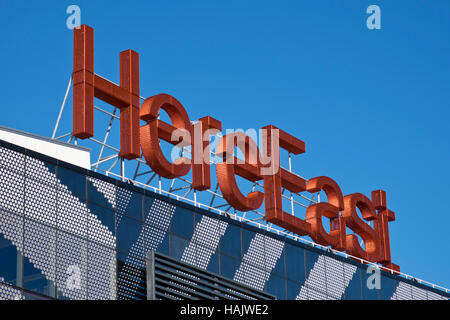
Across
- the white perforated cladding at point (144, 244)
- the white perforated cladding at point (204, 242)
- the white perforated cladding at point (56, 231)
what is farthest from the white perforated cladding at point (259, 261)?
the white perforated cladding at point (56, 231)

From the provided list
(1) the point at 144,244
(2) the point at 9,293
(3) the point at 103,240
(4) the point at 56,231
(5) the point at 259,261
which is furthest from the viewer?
(5) the point at 259,261

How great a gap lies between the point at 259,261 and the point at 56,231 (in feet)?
42.1

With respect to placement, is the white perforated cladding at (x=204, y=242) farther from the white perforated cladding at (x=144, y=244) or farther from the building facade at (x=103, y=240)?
the white perforated cladding at (x=144, y=244)

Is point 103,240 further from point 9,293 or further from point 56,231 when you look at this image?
point 9,293

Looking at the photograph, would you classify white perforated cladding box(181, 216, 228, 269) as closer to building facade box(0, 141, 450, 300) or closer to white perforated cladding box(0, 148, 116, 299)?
building facade box(0, 141, 450, 300)

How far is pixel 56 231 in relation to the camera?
41594mm

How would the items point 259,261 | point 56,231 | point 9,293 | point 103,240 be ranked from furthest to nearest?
1. point 259,261
2. point 103,240
3. point 56,231
4. point 9,293

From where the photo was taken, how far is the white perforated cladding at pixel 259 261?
165 ft

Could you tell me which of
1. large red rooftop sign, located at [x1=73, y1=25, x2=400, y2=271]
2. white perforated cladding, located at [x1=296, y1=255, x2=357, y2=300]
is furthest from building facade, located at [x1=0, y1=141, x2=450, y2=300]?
large red rooftop sign, located at [x1=73, y1=25, x2=400, y2=271]

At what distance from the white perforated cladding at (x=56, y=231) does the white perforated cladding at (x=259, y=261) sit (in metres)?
8.50

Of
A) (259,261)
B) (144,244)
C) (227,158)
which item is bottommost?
(144,244)

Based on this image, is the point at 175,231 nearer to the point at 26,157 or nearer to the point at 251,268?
the point at 251,268

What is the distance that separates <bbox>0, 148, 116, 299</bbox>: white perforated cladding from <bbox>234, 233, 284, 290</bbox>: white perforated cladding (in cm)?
850

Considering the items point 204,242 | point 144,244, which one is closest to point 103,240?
point 144,244
